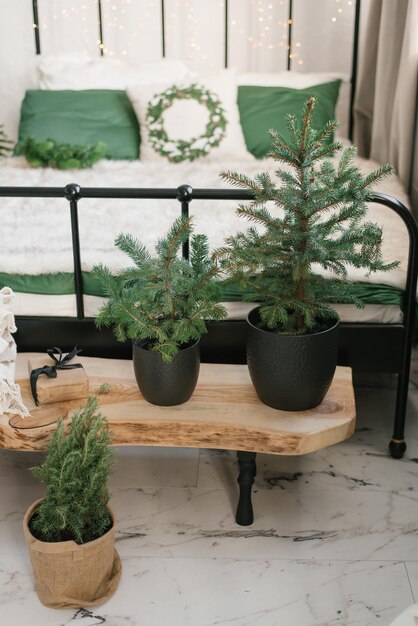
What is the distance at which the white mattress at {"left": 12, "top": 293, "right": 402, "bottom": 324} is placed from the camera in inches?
79.7

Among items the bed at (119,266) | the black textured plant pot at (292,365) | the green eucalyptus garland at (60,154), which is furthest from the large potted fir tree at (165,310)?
the green eucalyptus garland at (60,154)

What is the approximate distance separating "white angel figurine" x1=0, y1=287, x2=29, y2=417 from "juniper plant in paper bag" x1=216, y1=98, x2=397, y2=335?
1.69 feet

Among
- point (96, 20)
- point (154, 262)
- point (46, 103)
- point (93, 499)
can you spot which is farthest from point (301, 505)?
point (96, 20)

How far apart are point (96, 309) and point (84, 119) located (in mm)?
1510

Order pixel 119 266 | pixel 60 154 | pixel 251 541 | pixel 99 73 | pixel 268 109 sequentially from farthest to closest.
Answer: pixel 99 73 < pixel 268 109 < pixel 60 154 < pixel 119 266 < pixel 251 541

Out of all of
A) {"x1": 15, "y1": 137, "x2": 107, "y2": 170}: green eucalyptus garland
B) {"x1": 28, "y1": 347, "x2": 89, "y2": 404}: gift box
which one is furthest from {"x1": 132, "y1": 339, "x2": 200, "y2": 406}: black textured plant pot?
{"x1": 15, "y1": 137, "x2": 107, "y2": 170}: green eucalyptus garland

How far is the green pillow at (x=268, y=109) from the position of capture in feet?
10.8

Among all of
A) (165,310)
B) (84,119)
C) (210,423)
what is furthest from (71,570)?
(84,119)

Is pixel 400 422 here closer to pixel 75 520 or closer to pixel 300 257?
pixel 300 257

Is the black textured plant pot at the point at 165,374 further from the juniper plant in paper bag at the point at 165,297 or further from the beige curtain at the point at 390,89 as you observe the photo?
the beige curtain at the point at 390,89

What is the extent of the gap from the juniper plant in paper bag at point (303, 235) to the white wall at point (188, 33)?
7.08 ft

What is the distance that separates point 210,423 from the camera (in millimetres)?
1718

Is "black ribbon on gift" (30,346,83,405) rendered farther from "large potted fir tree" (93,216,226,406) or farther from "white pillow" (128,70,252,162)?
"white pillow" (128,70,252,162)

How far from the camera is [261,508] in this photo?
6.38ft
